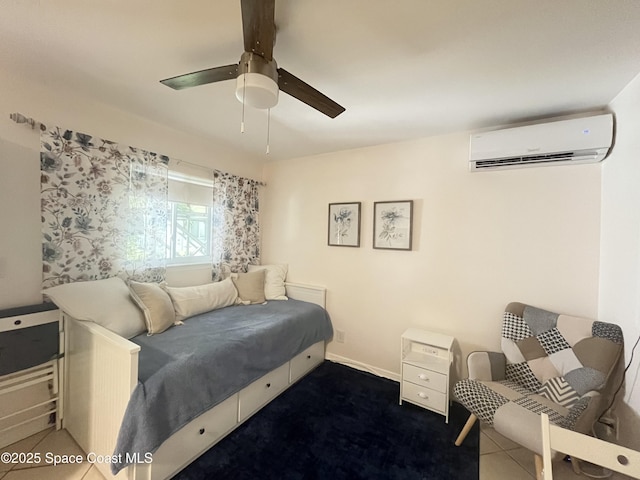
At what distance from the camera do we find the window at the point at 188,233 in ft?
8.47

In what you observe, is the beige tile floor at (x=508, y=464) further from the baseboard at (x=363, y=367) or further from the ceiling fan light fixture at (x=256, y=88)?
the ceiling fan light fixture at (x=256, y=88)

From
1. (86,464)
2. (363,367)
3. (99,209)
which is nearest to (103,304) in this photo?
(99,209)

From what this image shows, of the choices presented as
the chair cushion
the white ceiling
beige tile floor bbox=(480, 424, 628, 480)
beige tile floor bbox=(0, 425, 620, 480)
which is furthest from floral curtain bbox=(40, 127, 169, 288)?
beige tile floor bbox=(480, 424, 628, 480)

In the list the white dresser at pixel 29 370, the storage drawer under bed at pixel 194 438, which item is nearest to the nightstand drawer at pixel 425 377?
the storage drawer under bed at pixel 194 438

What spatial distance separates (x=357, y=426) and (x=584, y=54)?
267 cm

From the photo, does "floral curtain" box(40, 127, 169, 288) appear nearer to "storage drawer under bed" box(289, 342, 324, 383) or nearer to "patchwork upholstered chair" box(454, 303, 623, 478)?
"storage drawer under bed" box(289, 342, 324, 383)

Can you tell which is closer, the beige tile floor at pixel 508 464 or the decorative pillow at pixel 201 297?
the beige tile floor at pixel 508 464

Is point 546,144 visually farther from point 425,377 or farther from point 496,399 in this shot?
point 425,377

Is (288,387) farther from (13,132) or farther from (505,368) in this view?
(13,132)

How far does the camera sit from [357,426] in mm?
1941

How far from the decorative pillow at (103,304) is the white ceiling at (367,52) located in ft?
4.58

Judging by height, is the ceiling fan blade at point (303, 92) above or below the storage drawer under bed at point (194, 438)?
above

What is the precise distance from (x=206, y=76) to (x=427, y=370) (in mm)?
2506

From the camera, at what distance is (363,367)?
110 inches
